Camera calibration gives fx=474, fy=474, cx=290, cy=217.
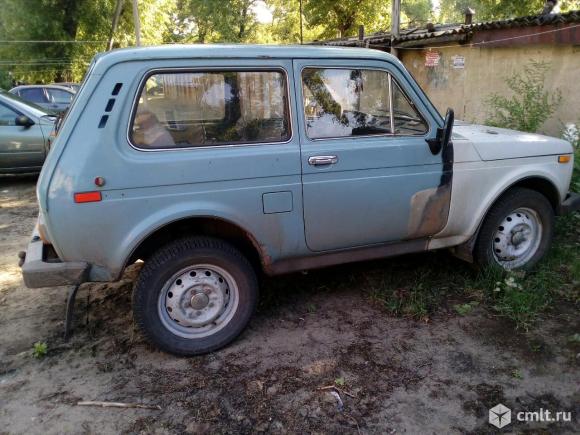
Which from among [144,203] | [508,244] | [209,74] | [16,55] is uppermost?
[16,55]

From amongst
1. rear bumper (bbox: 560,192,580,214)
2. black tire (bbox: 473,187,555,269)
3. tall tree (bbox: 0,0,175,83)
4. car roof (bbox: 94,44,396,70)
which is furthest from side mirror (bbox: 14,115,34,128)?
tall tree (bbox: 0,0,175,83)

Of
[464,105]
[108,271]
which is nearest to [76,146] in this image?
[108,271]

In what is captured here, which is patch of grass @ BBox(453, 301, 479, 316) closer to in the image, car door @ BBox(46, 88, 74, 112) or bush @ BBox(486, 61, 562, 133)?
bush @ BBox(486, 61, 562, 133)

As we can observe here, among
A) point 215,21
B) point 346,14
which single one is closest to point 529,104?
point 346,14

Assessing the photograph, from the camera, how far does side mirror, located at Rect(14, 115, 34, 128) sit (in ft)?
24.5

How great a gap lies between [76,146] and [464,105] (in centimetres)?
850

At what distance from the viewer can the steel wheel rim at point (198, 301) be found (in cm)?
315

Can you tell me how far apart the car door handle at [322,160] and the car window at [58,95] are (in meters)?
12.5

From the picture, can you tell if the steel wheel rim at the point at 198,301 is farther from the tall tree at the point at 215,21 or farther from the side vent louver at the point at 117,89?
the tall tree at the point at 215,21

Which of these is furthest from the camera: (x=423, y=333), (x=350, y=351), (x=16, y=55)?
(x=16, y=55)

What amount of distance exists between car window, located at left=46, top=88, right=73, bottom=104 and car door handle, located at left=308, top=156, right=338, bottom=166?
492 inches

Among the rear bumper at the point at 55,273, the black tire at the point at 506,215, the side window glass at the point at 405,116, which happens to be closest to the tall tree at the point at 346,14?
the black tire at the point at 506,215

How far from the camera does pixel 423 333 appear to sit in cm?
345

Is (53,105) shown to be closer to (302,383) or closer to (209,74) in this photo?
(209,74)
